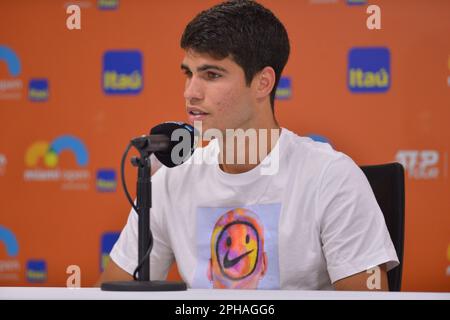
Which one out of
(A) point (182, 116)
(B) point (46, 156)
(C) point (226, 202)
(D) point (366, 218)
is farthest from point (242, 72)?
(B) point (46, 156)

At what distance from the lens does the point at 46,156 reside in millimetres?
3000

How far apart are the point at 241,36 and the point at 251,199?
1.45 feet

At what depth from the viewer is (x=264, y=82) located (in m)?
1.94

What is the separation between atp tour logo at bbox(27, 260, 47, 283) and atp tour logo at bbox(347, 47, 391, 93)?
154 cm

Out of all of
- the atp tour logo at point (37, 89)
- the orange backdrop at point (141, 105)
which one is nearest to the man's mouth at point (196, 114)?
the orange backdrop at point (141, 105)

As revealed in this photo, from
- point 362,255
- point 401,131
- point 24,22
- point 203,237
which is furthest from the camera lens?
point 24,22

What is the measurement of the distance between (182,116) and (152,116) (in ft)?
0.44

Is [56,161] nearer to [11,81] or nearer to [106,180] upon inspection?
[106,180]

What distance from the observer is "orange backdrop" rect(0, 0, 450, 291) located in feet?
9.29

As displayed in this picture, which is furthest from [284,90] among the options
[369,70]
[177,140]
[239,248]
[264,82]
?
[177,140]

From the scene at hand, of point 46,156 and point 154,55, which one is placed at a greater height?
point 154,55

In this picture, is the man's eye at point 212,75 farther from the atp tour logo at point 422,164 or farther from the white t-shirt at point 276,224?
the atp tour logo at point 422,164

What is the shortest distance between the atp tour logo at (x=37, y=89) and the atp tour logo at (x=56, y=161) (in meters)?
0.21

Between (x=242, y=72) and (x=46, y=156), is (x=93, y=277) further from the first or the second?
(x=242, y=72)
